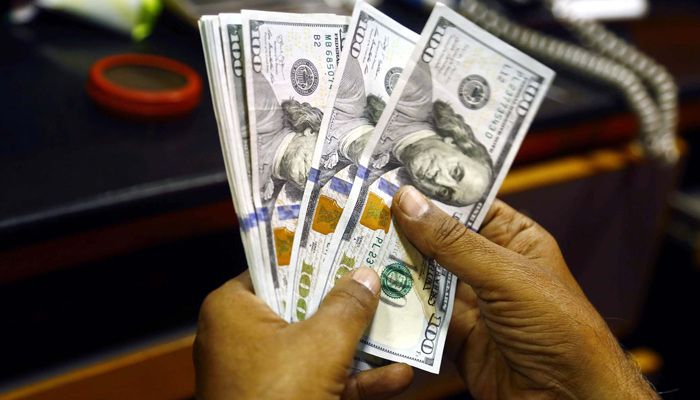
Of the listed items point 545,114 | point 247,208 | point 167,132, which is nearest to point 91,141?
point 167,132

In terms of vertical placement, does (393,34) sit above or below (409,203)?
above

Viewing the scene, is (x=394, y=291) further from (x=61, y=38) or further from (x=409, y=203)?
(x=61, y=38)

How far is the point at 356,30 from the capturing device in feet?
2.12

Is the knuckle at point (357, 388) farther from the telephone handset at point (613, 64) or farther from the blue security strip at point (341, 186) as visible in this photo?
the telephone handset at point (613, 64)

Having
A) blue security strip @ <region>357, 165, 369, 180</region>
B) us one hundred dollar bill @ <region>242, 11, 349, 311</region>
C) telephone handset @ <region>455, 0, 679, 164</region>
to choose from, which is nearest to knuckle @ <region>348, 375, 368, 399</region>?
us one hundred dollar bill @ <region>242, 11, 349, 311</region>

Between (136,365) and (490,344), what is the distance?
1.72ft

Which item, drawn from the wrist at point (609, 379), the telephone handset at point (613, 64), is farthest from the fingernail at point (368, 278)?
the telephone handset at point (613, 64)

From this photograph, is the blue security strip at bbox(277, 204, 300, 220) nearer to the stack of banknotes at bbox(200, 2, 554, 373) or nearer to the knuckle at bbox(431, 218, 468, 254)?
the stack of banknotes at bbox(200, 2, 554, 373)

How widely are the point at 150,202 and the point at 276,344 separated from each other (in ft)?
1.01

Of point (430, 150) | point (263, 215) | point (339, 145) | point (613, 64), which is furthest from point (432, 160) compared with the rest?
point (613, 64)

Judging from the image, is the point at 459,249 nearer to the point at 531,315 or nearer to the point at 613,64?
the point at 531,315

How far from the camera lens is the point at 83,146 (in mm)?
812

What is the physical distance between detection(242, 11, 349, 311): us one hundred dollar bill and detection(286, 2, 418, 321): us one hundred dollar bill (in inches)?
0.6

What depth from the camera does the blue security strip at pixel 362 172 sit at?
670mm
